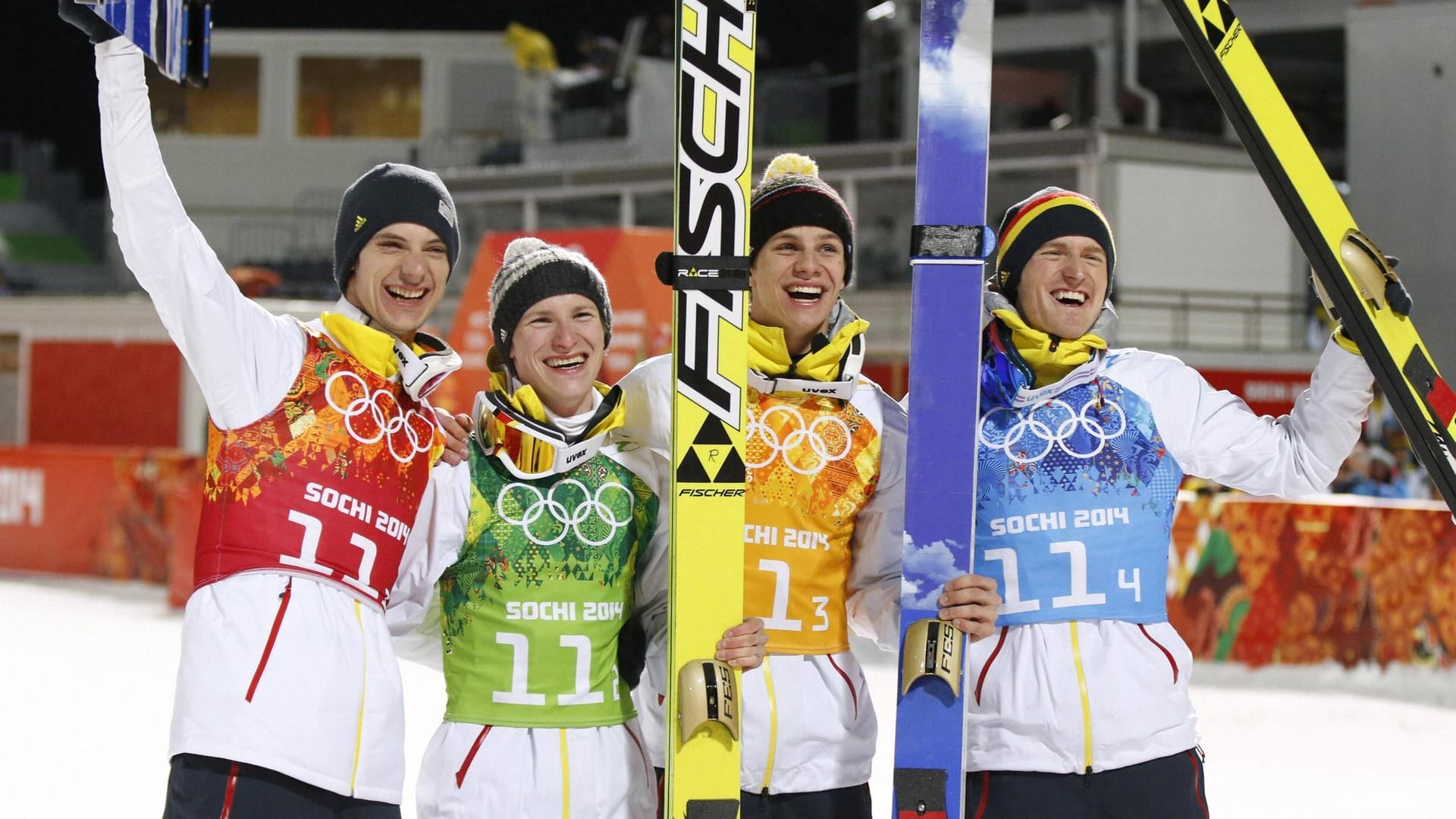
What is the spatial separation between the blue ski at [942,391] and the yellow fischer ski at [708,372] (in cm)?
31

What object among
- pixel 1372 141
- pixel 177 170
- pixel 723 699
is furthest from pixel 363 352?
pixel 177 170

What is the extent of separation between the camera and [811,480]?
8.84 feet

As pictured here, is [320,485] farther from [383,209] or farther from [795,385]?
[795,385]

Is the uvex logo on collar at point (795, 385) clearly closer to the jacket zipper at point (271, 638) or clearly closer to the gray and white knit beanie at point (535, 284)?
the gray and white knit beanie at point (535, 284)

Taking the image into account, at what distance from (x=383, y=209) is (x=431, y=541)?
23.7 inches

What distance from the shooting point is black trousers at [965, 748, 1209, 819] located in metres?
2.56

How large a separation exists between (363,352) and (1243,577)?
6471 mm

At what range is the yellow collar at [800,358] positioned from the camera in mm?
2703

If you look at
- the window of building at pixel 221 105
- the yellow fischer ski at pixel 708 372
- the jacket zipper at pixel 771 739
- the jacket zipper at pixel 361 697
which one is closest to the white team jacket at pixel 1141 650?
the jacket zipper at pixel 771 739

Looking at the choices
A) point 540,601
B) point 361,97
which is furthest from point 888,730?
point 361,97

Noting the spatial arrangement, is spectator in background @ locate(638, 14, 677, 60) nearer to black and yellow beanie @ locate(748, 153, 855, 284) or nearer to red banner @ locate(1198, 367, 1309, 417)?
red banner @ locate(1198, 367, 1309, 417)

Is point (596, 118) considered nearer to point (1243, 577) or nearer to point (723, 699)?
point (1243, 577)

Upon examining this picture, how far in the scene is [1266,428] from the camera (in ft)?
9.12

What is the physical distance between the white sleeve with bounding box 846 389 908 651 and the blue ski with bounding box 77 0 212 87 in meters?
1.45
